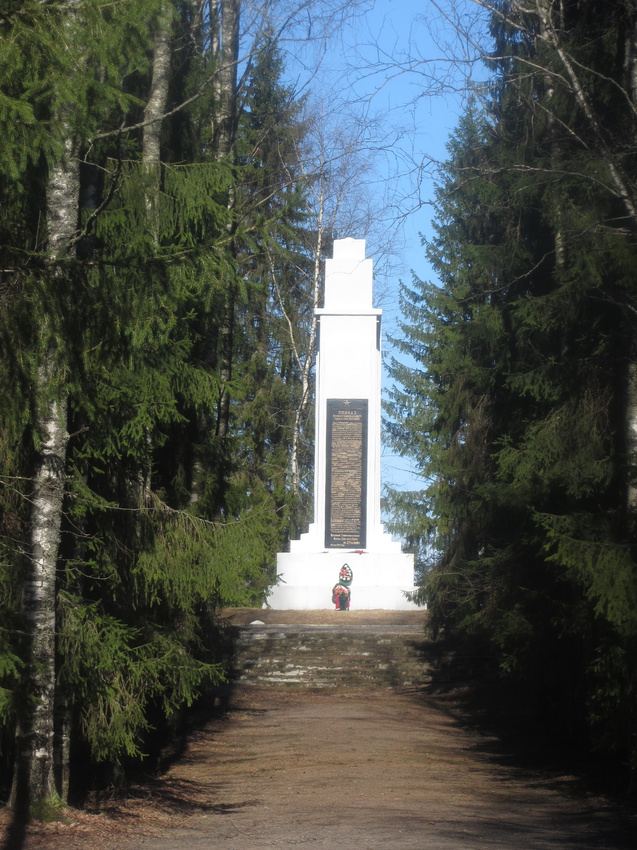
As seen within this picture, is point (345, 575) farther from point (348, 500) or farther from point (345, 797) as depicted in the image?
point (345, 797)

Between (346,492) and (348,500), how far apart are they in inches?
7.1

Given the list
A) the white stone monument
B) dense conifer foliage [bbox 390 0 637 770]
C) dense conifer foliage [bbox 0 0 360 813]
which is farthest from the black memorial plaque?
dense conifer foliage [bbox 0 0 360 813]

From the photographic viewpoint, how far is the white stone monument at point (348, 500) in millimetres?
20359

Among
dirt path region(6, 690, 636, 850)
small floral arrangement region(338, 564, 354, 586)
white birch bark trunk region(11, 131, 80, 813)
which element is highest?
white birch bark trunk region(11, 131, 80, 813)

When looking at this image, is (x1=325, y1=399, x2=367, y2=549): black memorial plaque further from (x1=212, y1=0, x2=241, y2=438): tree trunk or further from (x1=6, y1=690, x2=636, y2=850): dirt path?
(x1=212, y1=0, x2=241, y2=438): tree trunk

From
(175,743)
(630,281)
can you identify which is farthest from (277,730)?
(630,281)

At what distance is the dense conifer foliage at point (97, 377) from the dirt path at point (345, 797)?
0.67m

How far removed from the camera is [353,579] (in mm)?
20375

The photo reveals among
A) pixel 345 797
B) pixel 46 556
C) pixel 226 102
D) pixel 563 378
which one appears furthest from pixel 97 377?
pixel 226 102

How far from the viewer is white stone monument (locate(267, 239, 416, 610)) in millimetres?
20359

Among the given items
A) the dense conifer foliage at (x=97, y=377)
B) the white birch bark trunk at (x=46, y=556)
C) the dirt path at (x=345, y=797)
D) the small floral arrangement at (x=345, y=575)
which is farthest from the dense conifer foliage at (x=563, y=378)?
the small floral arrangement at (x=345, y=575)

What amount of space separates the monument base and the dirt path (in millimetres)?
7416

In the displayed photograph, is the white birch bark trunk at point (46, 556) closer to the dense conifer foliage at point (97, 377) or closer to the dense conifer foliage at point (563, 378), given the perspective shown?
the dense conifer foliage at point (97, 377)

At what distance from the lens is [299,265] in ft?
93.7
